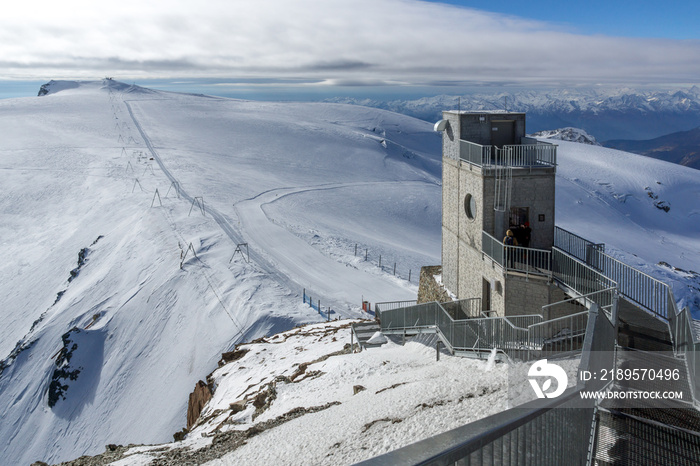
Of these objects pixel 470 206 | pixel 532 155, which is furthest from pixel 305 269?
pixel 532 155

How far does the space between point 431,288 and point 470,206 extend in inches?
219

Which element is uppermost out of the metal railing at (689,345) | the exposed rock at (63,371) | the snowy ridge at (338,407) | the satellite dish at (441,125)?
the satellite dish at (441,125)

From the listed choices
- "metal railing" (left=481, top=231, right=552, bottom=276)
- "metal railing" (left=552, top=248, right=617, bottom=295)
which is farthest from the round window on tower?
"metal railing" (left=552, top=248, right=617, bottom=295)

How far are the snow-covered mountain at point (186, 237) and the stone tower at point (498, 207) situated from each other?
10.2 meters

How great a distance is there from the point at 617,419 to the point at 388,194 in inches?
2090

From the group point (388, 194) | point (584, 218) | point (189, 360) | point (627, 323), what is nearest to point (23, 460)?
point (189, 360)

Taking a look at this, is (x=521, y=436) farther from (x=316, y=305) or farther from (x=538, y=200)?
(x=316, y=305)

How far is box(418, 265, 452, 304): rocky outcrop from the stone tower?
3.78 feet

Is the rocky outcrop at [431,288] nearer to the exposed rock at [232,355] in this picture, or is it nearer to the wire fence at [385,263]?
the exposed rock at [232,355]

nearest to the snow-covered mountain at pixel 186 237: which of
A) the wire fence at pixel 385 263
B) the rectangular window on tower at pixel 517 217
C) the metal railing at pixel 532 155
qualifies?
the wire fence at pixel 385 263

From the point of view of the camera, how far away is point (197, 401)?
19656 millimetres

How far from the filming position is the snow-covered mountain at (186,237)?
25.6 m

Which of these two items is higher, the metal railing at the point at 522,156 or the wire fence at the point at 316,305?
the metal railing at the point at 522,156

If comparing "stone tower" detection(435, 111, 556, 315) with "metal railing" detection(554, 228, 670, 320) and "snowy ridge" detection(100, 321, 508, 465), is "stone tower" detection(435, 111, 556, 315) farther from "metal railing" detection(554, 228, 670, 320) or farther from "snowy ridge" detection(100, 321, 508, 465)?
"snowy ridge" detection(100, 321, 508, 465)
